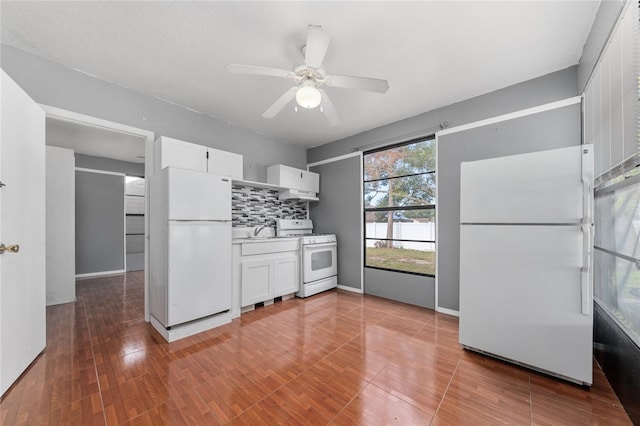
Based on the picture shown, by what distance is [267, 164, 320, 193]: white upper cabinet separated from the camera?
4.01 m

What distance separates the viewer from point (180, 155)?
2.88 metres

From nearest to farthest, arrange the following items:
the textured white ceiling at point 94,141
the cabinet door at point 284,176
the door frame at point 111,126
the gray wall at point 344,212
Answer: the door frame at point 111,126 < the textured white ceiling at point 94,141 < the cabinet door at point 284,176 < the gray wall at point 344,212

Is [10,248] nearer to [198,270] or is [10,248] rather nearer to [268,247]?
[198,270]

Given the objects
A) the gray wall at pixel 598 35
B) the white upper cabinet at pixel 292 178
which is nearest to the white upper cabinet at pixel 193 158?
the white upper cabinet at pixel 292 178

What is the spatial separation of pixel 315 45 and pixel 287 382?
238cm

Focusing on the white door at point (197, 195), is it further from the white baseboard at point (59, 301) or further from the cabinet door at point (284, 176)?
the white baseboard at point (59, 301)

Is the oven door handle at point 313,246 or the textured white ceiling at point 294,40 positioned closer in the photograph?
the textured white ceiling at point 294,40

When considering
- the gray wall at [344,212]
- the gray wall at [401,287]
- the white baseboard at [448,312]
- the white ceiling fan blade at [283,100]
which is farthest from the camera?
the gray wall at [344,212]

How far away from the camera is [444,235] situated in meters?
3.17

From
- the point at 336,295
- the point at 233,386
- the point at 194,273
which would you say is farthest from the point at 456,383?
the point at 194,273

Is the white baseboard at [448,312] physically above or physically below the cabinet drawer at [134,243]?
below

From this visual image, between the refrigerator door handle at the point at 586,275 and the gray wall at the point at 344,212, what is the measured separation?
2.63 metres

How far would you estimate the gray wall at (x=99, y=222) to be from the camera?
496cm

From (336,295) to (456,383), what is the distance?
230cm
